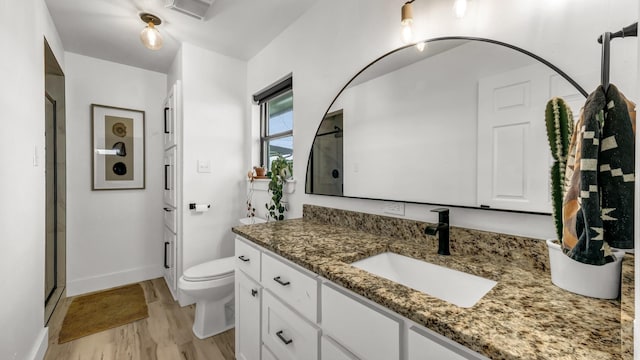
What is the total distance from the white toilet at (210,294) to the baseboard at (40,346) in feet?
2.69

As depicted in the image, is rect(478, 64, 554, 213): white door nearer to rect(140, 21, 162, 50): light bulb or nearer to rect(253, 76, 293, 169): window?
rect(253, 76, 293, 169): window

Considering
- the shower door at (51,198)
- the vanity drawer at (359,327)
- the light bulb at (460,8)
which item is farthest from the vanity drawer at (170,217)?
the light bulb at (460,8)

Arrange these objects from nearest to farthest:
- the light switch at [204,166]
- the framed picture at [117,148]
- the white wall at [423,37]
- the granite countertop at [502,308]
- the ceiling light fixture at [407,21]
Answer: the granite countertop at [502,308] → the white wall at [423,37] → the ceiling light fixture at [407,21] → the light switch at [204,166] → the framed picture at [117,148]

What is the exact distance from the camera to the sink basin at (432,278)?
93cm

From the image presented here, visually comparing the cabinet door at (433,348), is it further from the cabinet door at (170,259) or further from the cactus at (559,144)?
the cabinet door at (170,259)

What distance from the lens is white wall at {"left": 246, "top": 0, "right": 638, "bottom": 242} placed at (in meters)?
0.85

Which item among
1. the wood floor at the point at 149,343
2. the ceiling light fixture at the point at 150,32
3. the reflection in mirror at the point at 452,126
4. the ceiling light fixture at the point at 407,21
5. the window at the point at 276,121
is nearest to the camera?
the reflection in mirror at the point at 452,126

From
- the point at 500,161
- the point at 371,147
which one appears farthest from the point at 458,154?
the point at 371,147

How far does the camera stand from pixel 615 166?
1.89 ft

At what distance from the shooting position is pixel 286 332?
117 cm

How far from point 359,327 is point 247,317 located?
0.94 meters

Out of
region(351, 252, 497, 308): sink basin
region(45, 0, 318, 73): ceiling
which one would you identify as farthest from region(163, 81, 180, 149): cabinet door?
region(351, 252, 497, 308): sink basin

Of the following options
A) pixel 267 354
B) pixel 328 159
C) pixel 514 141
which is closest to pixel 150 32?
pixel 328 159

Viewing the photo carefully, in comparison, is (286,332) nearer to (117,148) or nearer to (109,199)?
(109,199)
